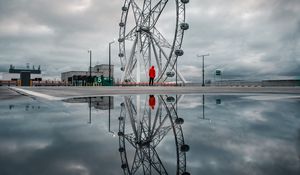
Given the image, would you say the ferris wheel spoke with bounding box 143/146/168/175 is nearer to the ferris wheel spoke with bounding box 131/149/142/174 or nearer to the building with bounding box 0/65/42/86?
the ferris wheel spoke with bounding box 131/149/142/174

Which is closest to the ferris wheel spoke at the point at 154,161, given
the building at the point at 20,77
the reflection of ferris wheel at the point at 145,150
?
the reflection of ferris wheel at the point at 145,150

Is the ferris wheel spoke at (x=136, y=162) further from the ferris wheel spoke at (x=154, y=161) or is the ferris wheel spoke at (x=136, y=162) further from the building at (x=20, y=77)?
the building at (x=20, y=77)

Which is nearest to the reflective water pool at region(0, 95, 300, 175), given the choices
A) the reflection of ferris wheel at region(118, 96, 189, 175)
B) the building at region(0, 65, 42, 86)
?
the reflection of ferris wheel at region(118, 96, 189, 175)

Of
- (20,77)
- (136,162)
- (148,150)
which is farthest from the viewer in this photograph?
(20,77)

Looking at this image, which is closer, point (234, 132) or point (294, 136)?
point (294, 136)

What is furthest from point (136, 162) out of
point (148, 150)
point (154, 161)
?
point (148, 150)

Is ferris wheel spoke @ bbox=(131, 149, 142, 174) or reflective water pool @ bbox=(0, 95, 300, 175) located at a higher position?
reflective water pool @ bbox=(0, 95, 300, 175)

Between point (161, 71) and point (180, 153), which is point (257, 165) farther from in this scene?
point (161, 71)

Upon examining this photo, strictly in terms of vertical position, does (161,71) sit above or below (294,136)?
above

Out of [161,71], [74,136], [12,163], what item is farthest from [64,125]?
[161,71]

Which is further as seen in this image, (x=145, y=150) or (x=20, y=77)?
(x=20, y=77)

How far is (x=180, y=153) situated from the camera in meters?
2.37

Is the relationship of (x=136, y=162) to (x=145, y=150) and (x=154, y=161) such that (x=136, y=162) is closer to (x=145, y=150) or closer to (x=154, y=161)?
(x=154, y=161)

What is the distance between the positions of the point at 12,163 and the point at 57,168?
18.8 inches
